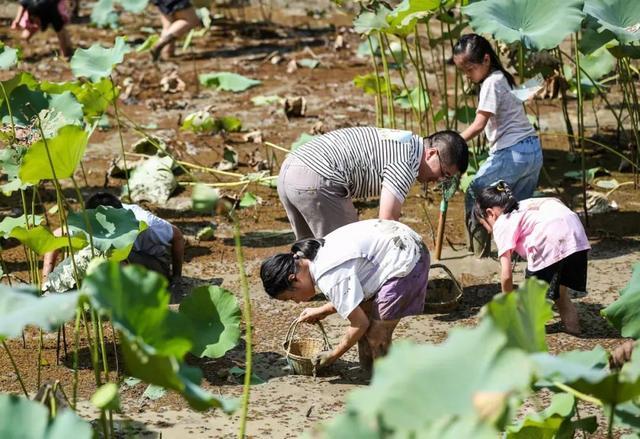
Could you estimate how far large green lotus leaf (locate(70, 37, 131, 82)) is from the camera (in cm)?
483

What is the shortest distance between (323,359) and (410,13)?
1.91 meters

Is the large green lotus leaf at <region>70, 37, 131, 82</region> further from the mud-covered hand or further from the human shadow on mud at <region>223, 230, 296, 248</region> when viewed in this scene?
the mud-covered hand

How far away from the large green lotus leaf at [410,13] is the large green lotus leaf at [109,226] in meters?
1.86

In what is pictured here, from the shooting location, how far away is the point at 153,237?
5.00 meters

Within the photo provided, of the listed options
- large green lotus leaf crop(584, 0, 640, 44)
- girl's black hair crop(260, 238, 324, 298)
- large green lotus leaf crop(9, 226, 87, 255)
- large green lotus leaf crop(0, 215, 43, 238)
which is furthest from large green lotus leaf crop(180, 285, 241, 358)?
large green lotus leaf crop(584, 0, 640, 44)

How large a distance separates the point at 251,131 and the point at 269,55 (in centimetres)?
211

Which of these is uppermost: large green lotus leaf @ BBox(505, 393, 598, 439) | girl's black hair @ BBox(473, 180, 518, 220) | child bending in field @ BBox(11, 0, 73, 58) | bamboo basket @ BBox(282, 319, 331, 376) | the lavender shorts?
child bending in field @ BBox(11, 0, 73, 58)

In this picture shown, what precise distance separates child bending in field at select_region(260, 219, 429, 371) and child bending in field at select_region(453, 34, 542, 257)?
106cm

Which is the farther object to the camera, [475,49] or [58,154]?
[475,49]

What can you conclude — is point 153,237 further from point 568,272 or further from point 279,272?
point 568,272

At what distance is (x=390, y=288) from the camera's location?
4.10 meters

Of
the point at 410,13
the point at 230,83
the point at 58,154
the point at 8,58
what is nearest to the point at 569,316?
the point at 410,13

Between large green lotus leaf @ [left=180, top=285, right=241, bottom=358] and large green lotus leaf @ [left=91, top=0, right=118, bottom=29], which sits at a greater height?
large green lotus leaf @ [left=91, top=0, right=118, bottom=29]

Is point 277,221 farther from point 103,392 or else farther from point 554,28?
point 103,392
